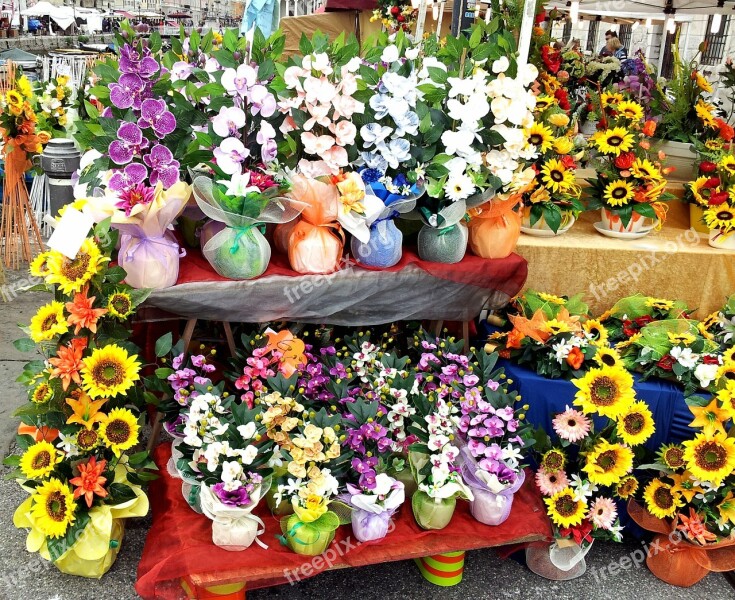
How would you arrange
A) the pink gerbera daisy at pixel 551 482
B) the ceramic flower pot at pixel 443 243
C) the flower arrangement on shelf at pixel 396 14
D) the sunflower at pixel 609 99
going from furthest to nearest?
the flower arrangement on shelf at pixel 396 14
the sunflower at pixel 609 99
the ceramic flower pot at pixel 443 243
the pink gerbera daisy at pixel 551 482

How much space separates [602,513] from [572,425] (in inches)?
12.1

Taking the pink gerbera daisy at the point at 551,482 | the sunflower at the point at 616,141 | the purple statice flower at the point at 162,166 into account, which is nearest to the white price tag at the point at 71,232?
the purple statice flower at the point at 162,166

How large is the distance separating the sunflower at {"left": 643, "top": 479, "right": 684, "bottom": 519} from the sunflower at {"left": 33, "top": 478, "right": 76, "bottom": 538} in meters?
1.80

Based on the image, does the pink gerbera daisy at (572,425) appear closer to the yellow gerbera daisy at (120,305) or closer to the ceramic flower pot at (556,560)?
the ceramic flower pot at (556,560)

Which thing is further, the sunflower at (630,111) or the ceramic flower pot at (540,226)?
the sunflower at (630,111)

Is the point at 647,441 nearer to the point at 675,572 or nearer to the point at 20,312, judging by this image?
the point at 675,572

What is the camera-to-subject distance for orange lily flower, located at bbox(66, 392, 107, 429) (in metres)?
2.03

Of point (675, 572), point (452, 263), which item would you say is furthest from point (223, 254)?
point (675, 572)

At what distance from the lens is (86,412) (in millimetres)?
2051

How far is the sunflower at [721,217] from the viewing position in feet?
9.02

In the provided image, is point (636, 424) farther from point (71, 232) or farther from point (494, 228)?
point (71, 232)

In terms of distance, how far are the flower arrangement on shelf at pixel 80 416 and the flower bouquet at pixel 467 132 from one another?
38.8 inches

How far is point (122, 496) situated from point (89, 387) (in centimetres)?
39

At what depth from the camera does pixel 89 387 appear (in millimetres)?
1981
